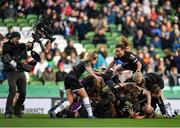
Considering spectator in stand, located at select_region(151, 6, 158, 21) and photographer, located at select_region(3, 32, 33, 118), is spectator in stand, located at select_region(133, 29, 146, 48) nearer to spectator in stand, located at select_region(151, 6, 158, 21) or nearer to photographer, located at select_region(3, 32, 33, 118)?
spectator in stand, located at select_region(151, 6, 158, 21)

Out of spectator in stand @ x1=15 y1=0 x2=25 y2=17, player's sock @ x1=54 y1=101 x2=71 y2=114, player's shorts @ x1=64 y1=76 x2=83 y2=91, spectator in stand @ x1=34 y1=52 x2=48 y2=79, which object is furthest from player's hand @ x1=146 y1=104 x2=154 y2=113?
spectator in stand @ x1=15 y1=0 x2=25 y2=17

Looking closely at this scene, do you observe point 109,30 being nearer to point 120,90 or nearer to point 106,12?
point 106,12

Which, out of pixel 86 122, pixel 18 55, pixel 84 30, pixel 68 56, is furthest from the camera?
pixel 84 30

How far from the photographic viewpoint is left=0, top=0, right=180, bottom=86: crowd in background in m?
33.1

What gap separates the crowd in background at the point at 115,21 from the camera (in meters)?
33.1

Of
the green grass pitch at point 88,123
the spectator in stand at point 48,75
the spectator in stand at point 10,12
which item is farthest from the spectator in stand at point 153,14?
the green grass pitch at point 88,123

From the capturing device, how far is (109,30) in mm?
36156

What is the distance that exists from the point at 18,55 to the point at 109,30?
1415cm

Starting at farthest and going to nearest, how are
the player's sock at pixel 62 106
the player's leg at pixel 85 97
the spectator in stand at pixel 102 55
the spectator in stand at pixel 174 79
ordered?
the spectator in stand at pixel 102 55 < the spectator in stand at pixel 174 79 < the player's sock at pixel 62 106 < the player's leg at pixel 85 97

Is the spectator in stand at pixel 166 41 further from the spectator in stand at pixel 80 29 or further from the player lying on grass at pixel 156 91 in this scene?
the player lying on grass at pixel 156 91

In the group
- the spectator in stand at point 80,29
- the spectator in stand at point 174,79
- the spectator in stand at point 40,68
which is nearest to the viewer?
the spectator in stand at point 174,79

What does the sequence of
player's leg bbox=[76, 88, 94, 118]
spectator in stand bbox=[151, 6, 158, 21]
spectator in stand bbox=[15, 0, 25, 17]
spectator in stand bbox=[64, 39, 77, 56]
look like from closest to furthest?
player's leg bbox=[76, 88, 94, 118] → spectator in stand bbox=[64, 39, 77, 56] → spectator in stand bbox=[15, 0, 25, 17] → spectator in stand bbox=[151, 6, 158, 21]

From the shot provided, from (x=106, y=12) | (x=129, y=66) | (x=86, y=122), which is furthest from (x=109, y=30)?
(x=86, y=122)

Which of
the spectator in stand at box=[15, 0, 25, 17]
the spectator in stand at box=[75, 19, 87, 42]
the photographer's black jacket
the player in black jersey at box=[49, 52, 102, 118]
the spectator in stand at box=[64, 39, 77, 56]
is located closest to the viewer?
the player in black jersey at box=[49, 52, 102, 118]
